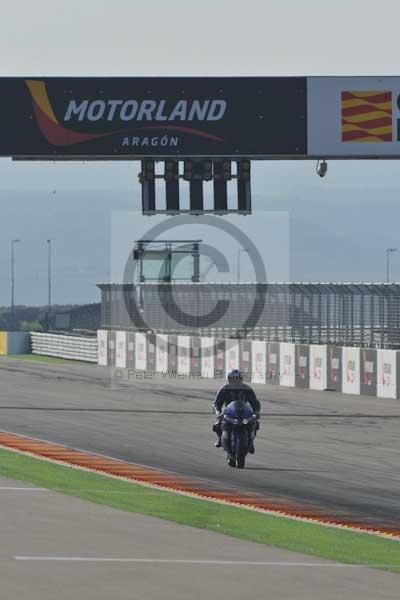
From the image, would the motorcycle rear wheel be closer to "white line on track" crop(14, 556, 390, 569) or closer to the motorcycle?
the motorcycle

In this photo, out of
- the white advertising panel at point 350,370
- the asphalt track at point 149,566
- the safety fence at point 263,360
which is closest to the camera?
the asphalt track at point 149,566

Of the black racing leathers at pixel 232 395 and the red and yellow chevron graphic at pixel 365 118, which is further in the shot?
the red and yellow chevron graphic at pixel 365 118

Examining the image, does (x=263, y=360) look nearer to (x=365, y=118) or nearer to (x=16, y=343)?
(x=365, y=118)

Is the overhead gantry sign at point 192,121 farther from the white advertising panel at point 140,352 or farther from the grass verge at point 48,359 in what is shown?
the grass verge at point 48,359

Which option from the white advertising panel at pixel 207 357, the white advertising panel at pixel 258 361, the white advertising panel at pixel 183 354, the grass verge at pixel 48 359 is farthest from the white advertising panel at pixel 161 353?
the grass verge at pixel 48 359

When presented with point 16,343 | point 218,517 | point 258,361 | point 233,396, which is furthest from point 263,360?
point 218,517

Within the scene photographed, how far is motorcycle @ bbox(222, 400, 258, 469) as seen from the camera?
21766 millimetres

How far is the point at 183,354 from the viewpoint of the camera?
49.2 m

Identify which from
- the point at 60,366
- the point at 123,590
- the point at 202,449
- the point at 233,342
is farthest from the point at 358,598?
the point at 60,366

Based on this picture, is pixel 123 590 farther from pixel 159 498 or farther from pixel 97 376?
pixel 97 376

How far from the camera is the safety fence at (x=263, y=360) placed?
38.4 m

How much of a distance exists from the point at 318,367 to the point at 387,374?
371 centimetres

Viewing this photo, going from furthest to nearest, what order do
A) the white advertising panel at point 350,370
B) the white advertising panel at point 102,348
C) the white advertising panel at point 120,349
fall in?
the white advertising panel at point 102,348, the white advertising panel at point 120,349, the white advertising panel at point 350,370

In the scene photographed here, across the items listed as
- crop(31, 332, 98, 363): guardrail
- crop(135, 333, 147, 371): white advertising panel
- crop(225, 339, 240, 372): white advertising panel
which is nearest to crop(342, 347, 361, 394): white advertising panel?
crop(225, 339, 240, 372): white advertising panel
